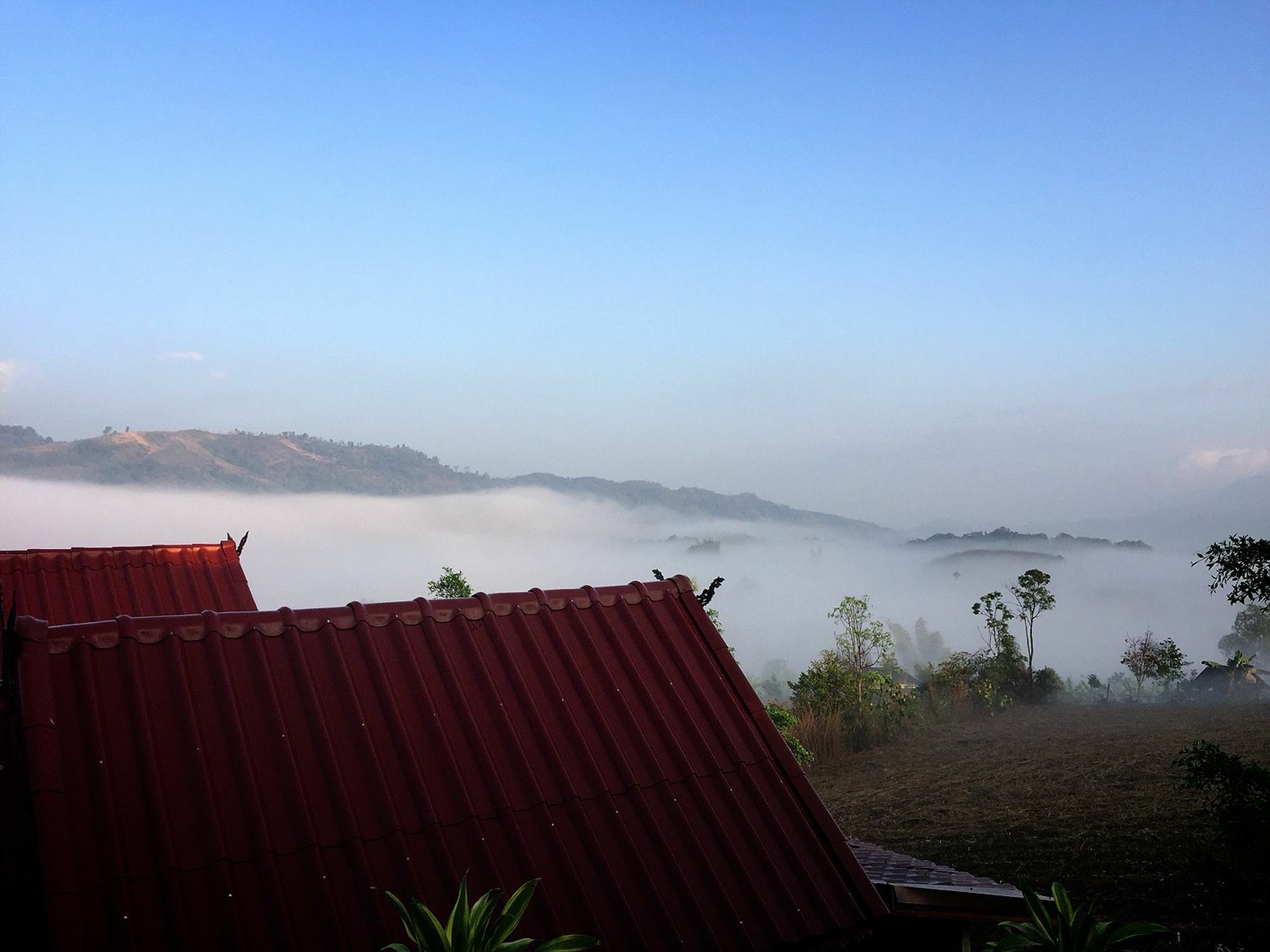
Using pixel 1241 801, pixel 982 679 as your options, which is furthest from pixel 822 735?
pixel 1241 801

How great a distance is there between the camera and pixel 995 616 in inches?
878

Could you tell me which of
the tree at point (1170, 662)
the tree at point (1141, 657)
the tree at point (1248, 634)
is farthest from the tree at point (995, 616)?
the tree at point (1248, 634)

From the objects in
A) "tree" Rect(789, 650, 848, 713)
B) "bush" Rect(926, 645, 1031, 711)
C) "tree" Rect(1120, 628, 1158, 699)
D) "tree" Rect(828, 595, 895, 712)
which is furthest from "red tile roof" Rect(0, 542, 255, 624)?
"tree" Rect(1120, 628, 1158, 699)

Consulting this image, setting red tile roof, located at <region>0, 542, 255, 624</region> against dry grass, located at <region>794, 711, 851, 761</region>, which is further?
dry grass, located at <region>794, 711, 851, 761</region>

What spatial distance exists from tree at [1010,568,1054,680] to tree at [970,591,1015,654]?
12.9 inches

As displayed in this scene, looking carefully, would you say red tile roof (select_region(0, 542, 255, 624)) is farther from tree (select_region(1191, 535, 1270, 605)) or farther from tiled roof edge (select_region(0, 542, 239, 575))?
tree (select_region(1191, 535, 1270, 605))

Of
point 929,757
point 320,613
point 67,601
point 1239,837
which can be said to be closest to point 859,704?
point 929,757

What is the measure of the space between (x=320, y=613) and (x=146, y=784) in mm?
1084

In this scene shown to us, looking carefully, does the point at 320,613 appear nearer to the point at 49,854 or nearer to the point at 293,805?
the point at 293,805

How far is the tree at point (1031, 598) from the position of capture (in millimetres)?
22127

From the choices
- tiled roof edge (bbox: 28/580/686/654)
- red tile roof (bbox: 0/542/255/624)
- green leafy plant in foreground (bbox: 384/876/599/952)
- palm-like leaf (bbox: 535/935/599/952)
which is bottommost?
palm-like leaf (bbox: 535/935/599/952)

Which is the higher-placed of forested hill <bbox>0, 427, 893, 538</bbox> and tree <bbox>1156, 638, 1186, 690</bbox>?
forested hill <bbox>0, 427, 893, 538</bbox>

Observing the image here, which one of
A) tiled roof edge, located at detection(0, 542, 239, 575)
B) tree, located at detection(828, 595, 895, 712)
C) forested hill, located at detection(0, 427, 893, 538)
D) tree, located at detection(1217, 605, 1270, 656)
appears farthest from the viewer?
forested hill, located at detection(0, 427, 893, 538)

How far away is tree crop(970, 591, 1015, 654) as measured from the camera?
2211 centimetres
